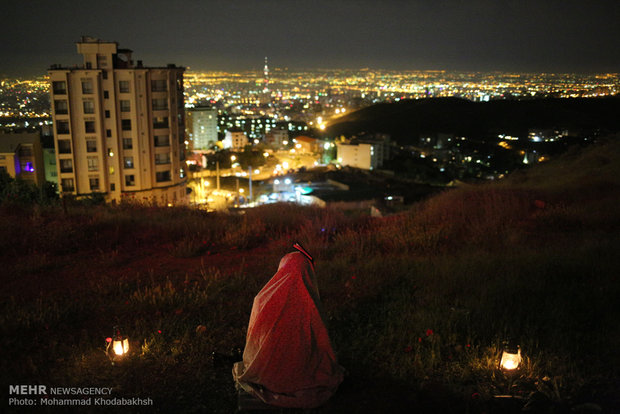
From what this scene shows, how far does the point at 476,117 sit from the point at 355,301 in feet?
282

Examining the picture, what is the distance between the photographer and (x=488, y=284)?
5.11 metres

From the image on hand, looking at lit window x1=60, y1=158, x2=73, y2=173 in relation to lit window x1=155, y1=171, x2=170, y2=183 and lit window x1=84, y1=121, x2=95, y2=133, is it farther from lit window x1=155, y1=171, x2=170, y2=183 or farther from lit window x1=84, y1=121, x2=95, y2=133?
lit window x1=155, y1=171, x2=170, y2=183

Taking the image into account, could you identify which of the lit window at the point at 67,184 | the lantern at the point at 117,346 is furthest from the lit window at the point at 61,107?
the lantern at the point at 117,346

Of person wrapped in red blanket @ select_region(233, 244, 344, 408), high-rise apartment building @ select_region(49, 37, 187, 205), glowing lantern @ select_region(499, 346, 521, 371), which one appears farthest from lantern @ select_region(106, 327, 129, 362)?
high-rise apartment building @ select_region(49, 37, 187, 205)

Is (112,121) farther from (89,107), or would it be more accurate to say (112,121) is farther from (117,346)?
(117,346)

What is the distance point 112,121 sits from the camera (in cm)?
2580

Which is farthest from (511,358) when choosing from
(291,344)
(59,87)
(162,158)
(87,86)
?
(59,87)

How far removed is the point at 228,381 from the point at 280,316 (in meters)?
0.86

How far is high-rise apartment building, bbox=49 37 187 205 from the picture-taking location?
25.3m

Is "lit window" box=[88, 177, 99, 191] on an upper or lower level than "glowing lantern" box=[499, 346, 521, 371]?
lower

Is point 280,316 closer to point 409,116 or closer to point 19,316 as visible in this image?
point 19,316

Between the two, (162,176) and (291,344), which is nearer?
(291,344)

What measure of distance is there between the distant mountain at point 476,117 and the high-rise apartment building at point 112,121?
5043cm

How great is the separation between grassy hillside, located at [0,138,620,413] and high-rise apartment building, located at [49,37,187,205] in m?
18.8
